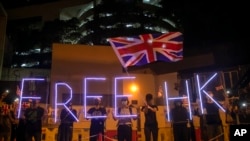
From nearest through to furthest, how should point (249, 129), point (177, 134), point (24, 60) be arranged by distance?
point (249, 129), point (177, 134), point (24, 60)

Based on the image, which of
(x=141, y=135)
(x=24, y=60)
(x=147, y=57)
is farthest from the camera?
(x=24, y=60)

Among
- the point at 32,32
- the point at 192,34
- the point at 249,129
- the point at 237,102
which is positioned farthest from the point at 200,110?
the point at 32,32

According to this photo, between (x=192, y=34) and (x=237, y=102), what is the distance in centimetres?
910

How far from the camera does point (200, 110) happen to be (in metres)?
9.25

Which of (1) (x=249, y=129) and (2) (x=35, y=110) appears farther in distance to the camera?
(2) (x=35, y=110)

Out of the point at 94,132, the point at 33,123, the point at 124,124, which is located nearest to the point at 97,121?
the point at 94,132

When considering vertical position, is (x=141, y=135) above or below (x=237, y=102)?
below

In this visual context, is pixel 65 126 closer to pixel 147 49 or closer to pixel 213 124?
pixel 147 49

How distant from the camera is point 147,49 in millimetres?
9477

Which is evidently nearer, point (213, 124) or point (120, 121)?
point (213, 124)

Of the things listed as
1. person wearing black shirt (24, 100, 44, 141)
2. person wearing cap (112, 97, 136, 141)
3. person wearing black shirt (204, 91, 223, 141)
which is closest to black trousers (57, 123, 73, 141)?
person wearing black shirt (24, 100, 44, 141)

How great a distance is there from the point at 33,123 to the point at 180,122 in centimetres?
407

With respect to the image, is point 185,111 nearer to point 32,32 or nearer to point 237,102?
point 237,102

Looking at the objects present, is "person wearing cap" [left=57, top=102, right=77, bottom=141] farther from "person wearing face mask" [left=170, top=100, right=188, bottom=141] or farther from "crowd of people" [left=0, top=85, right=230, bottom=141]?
"person wearing face mask" [left=170, top=100, right=188, bottom=141]
